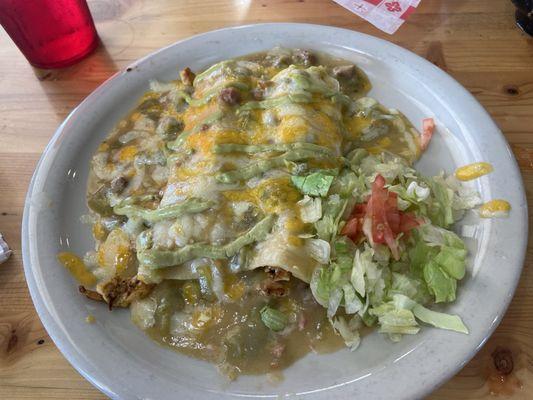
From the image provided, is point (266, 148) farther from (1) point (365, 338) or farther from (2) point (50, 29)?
(2) point (50, 29)

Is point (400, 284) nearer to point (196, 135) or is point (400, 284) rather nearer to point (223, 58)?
point (196, 135)

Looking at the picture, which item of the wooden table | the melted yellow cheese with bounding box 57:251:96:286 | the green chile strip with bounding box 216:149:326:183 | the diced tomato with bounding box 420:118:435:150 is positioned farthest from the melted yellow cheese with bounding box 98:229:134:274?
the diced tomato with bounding box 420:118:435:150

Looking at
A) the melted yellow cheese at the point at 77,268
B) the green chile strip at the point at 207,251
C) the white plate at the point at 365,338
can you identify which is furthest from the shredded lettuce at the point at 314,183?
the melted yellow cheese at the point at 77,268

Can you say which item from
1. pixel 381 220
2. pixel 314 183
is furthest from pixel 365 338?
pixel 314 183

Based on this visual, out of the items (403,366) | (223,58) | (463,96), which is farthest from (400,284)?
(223,58)

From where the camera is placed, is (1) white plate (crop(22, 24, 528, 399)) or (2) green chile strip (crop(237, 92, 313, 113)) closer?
(1) white plate (crop(22, 24, 528, 399))

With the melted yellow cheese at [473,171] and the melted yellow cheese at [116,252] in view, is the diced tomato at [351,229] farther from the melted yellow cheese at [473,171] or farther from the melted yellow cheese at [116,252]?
the melted yellow cheese at [116,252]

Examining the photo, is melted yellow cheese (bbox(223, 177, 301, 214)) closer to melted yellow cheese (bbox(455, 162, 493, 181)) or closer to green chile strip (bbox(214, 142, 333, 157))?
green chile strip (bbox(214, 142, 333, 157))
